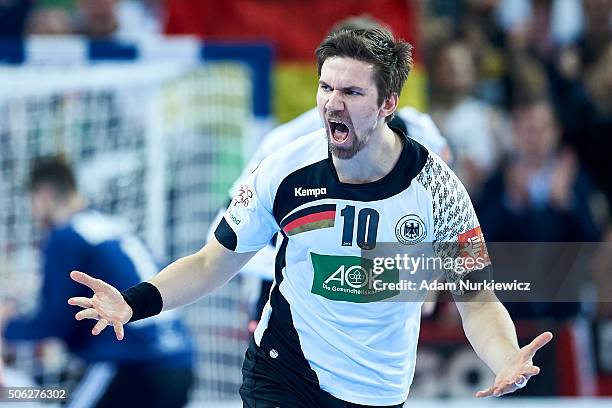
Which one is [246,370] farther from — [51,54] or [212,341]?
[51,54]

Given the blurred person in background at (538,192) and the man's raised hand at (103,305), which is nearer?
the man's raised hand at (103,305)

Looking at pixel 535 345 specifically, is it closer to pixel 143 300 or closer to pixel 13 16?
pixel 143 300

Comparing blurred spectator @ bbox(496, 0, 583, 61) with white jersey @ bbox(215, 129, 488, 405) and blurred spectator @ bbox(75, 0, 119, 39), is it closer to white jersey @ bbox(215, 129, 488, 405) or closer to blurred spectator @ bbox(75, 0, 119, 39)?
blurred spectator @ bbox(75, 0, 119, 39)

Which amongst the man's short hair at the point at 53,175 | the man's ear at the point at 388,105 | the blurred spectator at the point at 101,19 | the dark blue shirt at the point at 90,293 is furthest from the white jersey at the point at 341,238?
the blurred spectator at the point at 101,19

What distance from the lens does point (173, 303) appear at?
12.8 ft

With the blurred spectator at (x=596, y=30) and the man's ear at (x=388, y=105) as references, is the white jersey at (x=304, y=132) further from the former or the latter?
the blurred spectator at (x=596, y=30)

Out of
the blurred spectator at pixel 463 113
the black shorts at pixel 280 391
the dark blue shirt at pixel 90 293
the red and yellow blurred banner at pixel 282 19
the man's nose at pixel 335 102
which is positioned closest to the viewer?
the man's nose at pixel 335 102

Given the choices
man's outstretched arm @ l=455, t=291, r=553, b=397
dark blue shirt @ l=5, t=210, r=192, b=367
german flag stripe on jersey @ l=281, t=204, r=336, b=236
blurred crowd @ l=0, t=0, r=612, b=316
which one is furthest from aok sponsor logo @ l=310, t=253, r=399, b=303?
blurred crowd @ l=0, t=0, r=612, b=316

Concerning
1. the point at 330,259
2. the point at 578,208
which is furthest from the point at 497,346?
the point at 578,208

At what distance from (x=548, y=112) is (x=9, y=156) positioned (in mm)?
4143

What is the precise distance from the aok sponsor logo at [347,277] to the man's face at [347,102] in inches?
15.4

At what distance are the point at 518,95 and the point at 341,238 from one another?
5213 mm

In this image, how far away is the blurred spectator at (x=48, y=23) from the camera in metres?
8.21

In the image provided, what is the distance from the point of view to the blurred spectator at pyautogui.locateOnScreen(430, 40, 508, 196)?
333 inches
